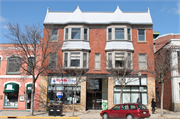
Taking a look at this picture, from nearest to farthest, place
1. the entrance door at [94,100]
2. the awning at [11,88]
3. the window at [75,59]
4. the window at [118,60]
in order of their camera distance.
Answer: the awning at [11,88], the window at [118,60], the window at [75,59], the entrance door at [94,100]

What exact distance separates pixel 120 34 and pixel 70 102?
1083cm

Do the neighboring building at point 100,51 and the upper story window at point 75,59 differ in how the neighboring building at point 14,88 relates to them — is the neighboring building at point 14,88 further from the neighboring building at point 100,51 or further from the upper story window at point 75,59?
the upper story window at point 75,59

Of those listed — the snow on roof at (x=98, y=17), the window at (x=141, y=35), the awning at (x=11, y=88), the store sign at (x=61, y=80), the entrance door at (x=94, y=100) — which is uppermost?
the snow on roof at (x=98, y=17)

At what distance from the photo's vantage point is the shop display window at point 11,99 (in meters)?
23.5

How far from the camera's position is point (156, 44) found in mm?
35125

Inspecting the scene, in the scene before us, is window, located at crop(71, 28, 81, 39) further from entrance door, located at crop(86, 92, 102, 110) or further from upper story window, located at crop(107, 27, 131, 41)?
entrance door, located at crop(86, 92, 102, 110)

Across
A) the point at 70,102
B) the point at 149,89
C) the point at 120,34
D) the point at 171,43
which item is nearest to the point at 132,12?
the point at 120,34

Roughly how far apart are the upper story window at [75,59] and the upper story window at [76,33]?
2.07 meters

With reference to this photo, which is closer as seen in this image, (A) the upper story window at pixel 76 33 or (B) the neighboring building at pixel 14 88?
(B) the neighboring building at pixel 14 88

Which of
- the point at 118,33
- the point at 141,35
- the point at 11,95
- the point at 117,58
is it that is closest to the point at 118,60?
the point at 117,58

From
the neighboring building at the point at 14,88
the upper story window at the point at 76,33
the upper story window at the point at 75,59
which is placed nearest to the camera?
the neighboring building at the point at 14,88

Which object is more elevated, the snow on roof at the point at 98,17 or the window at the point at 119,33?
the snow on roof at the point at 98,17

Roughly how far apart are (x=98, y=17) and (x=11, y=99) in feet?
51.2

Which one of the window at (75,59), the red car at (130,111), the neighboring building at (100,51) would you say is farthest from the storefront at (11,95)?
the red car at (130,111)
